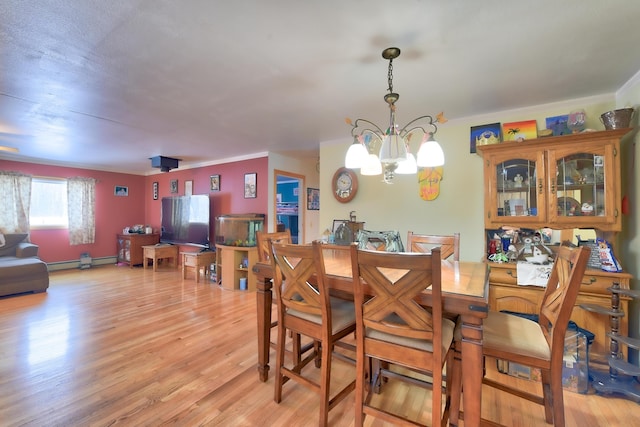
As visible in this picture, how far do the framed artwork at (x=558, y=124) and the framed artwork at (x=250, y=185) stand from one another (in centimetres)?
405

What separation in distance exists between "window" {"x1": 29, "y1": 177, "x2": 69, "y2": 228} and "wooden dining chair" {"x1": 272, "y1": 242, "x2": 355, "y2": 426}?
6.55 m

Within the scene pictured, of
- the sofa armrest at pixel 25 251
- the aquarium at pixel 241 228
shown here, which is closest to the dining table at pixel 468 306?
the aquarium at pixel 241 228

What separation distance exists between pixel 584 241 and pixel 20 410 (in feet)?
14.0

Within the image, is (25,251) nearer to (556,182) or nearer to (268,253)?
(268,253)

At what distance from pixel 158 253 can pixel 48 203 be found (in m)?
2.45

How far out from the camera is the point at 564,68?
1.99m

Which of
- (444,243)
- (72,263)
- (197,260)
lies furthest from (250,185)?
(72,263)

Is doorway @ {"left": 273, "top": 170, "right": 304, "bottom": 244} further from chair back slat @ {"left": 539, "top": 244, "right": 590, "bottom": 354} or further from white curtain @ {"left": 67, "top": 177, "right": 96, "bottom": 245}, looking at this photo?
chair back slat @ {"left": 539, "top": 244, "right": 590, "bottom": 354}

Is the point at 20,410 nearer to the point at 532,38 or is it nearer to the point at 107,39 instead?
the point at 107,39

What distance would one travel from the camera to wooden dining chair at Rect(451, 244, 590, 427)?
129 centimetres

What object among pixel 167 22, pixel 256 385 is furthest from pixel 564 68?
pixel 256 385

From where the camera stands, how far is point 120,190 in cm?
665

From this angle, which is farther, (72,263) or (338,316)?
(72,263)

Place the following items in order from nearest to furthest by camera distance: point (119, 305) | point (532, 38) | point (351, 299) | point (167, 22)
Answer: point (167, 22), point (532, 38), point (351, 299), point (119, 305)
